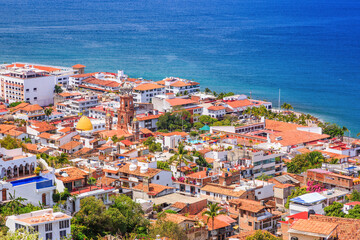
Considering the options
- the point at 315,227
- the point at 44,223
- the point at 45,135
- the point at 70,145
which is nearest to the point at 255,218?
the point at 315,227

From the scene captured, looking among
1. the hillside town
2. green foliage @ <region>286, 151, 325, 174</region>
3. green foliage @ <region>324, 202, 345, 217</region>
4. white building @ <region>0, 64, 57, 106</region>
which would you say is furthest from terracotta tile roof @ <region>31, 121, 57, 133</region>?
green foliage @ <region>324, 202, 345, 217</region>

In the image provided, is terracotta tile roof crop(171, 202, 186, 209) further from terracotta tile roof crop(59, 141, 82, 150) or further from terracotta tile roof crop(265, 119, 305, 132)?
terracotta tile roof crop(265, 119, 305, 132)

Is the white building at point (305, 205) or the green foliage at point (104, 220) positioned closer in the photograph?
the green foliage at point (104, 220)

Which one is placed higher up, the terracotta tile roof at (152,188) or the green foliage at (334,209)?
the terracotta tile roof at (152,188)

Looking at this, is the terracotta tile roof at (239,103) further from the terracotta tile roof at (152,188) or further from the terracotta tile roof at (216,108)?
the terracotta tile roof at (152,188)

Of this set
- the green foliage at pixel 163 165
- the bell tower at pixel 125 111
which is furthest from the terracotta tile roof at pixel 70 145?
the green foliage at pixel 163 165

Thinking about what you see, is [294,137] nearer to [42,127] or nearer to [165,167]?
[165,167]

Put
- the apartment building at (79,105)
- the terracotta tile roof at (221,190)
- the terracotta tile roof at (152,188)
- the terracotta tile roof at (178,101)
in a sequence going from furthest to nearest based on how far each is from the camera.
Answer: the terracotta tile roof at (178,101)
the apartment building at (79,105)
the terracotta tile roof at (221,190)
the terracotta tile roof at (152,188)
